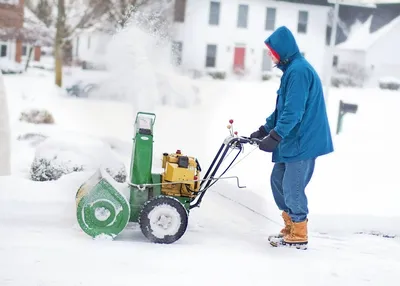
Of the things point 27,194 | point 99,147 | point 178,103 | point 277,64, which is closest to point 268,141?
point 277,64

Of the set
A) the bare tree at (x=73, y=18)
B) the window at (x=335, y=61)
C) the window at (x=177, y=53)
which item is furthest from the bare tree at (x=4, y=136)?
the window at (x=335, y=61)

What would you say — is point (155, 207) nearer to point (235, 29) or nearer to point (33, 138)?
point (33, 138)

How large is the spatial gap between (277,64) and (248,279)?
946 mm

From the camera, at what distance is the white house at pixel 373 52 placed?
3.15 meters

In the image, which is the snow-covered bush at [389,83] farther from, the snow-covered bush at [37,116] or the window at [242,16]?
the snow-covered bush at [37,116]

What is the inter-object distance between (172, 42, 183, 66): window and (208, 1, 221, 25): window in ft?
0.72

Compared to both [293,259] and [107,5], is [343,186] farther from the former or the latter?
[107,5]

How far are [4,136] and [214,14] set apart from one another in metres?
1.32

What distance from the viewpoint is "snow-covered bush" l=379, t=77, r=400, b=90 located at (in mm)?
3176

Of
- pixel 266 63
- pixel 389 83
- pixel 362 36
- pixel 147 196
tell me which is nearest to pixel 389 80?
pixel 389 83

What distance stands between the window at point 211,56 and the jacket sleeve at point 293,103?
0.81 m

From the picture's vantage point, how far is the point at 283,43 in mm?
2377

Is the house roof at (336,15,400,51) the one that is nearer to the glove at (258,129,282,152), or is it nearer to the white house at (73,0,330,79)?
the white house at (73,0,330,79)

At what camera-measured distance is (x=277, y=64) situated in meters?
2.46
